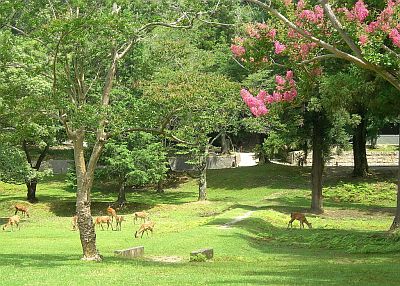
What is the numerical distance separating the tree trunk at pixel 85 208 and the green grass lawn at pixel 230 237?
54cm

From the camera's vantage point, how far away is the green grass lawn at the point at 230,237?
14.4 m

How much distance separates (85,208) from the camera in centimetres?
1719

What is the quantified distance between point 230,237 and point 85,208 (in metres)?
9.17

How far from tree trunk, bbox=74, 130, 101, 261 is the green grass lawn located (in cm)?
54

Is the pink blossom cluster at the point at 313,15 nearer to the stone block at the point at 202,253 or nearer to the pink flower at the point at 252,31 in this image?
the pink flower at the point at 252,31

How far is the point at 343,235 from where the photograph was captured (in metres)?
25.1

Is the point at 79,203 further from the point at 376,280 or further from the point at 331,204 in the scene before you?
the point at 331,204

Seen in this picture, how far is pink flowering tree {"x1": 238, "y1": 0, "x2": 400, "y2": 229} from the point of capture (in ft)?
42.5

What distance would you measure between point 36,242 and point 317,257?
1120cm

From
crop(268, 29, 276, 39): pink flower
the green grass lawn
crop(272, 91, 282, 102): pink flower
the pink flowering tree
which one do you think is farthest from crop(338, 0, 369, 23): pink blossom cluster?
the green grass lawn

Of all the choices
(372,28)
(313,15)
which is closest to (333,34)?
(313,15)

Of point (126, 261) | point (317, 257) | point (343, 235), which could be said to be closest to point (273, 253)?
point (317, 257)

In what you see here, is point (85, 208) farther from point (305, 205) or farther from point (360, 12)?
point (305, 205)

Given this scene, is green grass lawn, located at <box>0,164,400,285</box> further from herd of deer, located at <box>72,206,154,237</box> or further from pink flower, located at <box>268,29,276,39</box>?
pink flower, located at <box>268,29,276,39</box>
